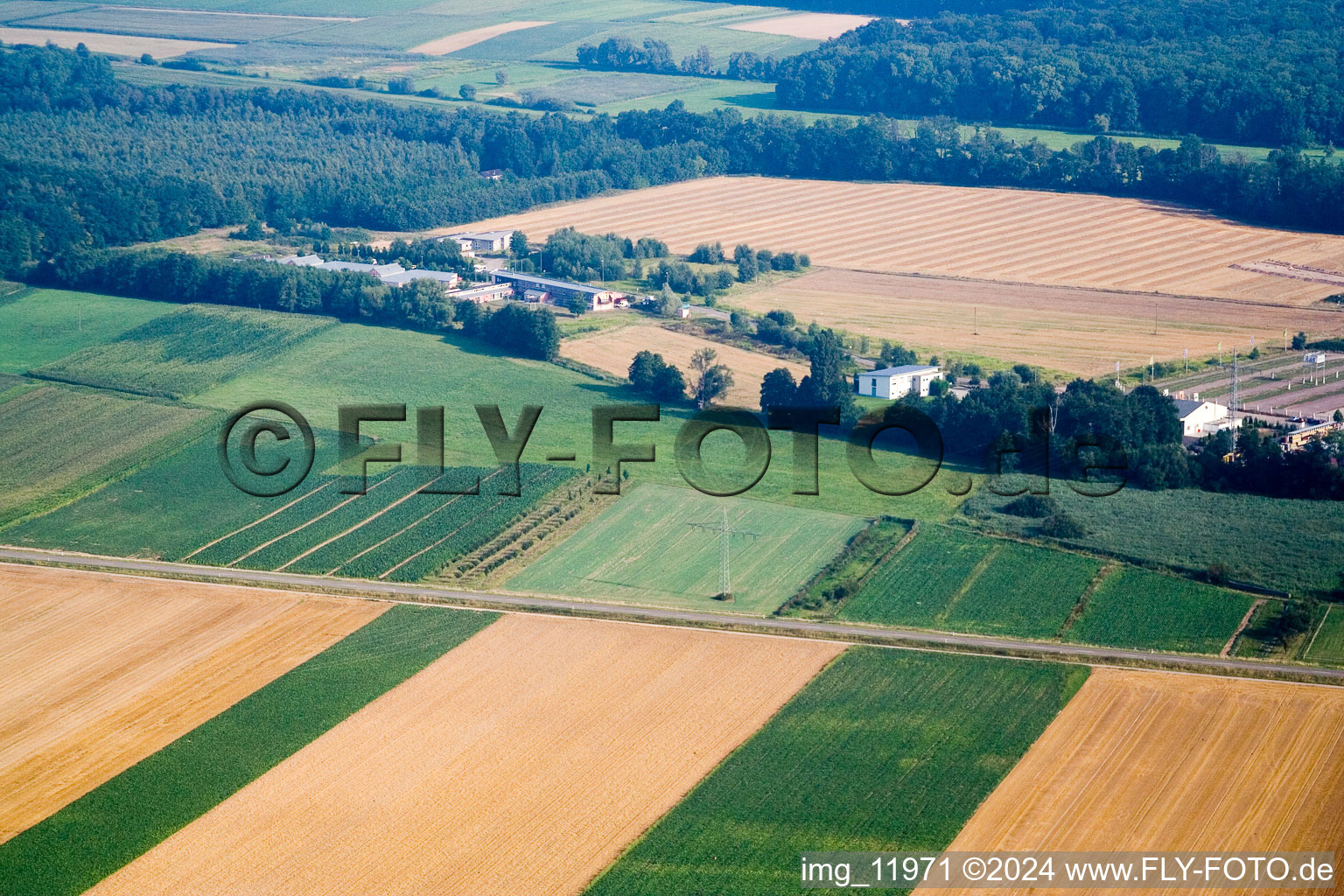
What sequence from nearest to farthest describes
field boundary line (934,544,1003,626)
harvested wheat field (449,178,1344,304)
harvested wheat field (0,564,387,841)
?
1. harvested wheat field (0,564,387,841)
2. field boundary line (934,544,1003,626)
3. harvested wheat field (449,178,1344,304)

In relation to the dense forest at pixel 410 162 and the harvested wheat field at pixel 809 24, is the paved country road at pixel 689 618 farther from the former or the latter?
the harvested wheat field at pixel 809 24

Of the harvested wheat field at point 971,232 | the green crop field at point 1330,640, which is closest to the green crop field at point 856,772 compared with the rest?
the green crop field at point 1330,640

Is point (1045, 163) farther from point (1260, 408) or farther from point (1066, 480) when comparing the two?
point (1066, 480)

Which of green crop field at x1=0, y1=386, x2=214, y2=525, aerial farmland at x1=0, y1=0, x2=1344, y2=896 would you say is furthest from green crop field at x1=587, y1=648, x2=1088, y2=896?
green crop field at x1=0, y1=386, x2=214, y2=525

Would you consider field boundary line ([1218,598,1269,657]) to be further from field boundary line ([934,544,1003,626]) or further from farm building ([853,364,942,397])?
farm building ([853,364,942,397])

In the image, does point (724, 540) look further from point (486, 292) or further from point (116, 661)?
point (486, 292)
